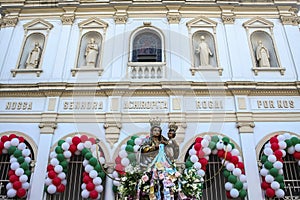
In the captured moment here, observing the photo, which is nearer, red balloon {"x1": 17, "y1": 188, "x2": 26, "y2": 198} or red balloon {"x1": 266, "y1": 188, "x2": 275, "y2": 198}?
red balloon {"x1": 266, "y1": 188, "x2": 275, "y2": 198}

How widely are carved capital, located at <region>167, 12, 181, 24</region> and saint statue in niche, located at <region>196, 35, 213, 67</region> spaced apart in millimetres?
1253

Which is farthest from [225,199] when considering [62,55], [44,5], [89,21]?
[44,5]

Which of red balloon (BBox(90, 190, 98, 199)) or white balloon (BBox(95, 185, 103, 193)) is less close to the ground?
white balloon (BBox(95, 185, 103, 193))

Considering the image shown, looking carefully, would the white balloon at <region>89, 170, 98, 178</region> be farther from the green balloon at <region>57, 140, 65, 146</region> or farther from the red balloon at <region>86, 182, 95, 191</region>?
the green balloon at <region>57, 140, 65, 146</region>

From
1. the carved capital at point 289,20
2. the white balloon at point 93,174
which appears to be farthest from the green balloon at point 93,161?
the carved capital at point 289,20

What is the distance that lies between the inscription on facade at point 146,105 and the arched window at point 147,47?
2017 millimetres

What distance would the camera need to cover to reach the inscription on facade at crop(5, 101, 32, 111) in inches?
439

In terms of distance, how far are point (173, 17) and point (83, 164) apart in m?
6.91

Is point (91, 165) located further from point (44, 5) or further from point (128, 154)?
point (44, 5)

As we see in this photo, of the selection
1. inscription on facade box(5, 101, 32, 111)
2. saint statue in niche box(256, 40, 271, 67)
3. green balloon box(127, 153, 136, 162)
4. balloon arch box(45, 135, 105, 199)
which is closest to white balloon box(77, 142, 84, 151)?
balloon arch box(45, 135, 105, 199)

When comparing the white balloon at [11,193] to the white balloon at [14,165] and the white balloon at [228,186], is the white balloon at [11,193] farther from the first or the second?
the white balloon at [228,186]

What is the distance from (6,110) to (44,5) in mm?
4955

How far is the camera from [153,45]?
42.2ft

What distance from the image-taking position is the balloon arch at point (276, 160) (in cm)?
920
